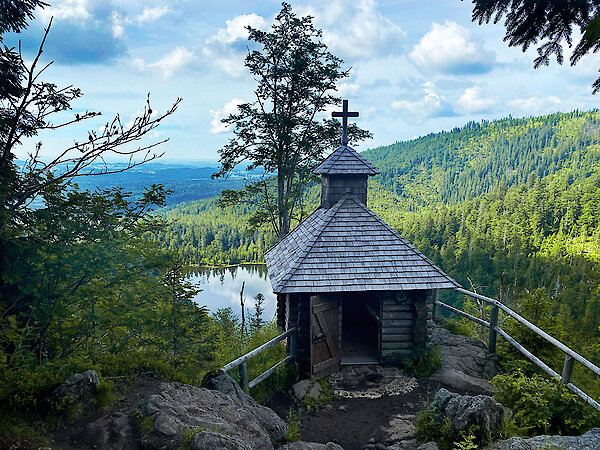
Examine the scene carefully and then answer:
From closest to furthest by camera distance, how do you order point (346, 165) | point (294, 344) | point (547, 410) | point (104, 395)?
1. point (104, 395)
2. point (547, 410)
3. point (294, 344)
4. point (346, 165)

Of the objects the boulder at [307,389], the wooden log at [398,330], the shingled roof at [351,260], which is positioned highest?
the shingled roof at [351,260]

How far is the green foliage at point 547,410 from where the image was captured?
5.32 meters

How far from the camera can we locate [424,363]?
9.48 meters

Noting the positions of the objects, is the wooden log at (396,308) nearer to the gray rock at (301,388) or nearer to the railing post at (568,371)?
the gray rock at (301,388)

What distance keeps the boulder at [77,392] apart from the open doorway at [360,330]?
22.2 feet

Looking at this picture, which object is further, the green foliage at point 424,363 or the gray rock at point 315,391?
the green foliage at point 424,363

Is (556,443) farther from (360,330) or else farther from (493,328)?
(360,330)

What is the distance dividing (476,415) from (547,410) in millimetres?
1461

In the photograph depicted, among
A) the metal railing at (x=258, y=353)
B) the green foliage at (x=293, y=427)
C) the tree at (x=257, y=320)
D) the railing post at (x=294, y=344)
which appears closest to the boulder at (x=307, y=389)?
the green foliage at (x=293, y=427)

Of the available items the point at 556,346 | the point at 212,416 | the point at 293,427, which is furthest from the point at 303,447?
the point at 556,346

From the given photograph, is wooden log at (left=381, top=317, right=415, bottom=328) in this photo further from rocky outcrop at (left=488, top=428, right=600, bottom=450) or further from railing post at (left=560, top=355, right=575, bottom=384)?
rocky outcrop at (left=488, top=428, right=600, bottom=450)

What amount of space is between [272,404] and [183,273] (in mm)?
3639

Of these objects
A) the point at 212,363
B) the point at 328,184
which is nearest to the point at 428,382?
the point at 212,363

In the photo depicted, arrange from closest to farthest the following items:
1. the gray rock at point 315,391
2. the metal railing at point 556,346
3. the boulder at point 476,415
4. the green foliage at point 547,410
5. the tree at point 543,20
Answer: the tree at point 543,20, the boulder at point 476,415, the green foliage at point 547,410, the metal railing at point 556,346, the gray rock at point 315,391
